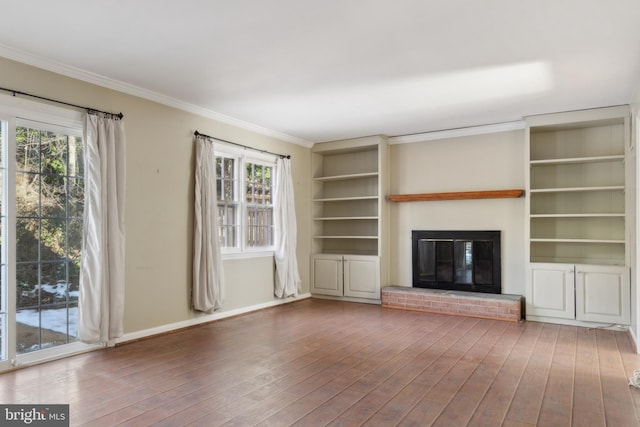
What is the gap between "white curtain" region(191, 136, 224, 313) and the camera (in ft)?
16.8

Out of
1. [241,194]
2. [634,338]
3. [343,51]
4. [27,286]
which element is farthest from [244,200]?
[634,338]

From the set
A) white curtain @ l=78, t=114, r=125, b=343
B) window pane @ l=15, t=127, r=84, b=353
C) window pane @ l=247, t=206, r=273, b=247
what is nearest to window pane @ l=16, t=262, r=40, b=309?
window pane @ l=15, t=127, r=84, b=353

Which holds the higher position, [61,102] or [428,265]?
[61,102]

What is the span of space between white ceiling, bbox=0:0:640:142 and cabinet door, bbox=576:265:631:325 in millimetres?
2061

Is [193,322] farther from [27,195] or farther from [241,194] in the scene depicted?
[27,195]

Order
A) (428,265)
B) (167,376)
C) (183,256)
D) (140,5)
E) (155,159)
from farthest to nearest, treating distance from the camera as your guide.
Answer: (428,265), (183,256), (155,159), (167,376), (140,5)

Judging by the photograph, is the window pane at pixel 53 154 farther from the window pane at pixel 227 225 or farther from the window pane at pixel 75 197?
the window pane at pixel 227 225

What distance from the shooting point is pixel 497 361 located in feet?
12.6

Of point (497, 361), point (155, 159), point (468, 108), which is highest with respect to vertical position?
point (468, 108)

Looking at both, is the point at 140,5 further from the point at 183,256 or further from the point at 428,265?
the point at 428,265

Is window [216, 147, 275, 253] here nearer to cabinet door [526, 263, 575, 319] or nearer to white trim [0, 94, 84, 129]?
white trim [0, 94, 84, 129]

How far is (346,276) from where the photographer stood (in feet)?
23.1

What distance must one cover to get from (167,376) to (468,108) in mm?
4535

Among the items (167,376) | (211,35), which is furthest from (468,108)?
(167,376)
